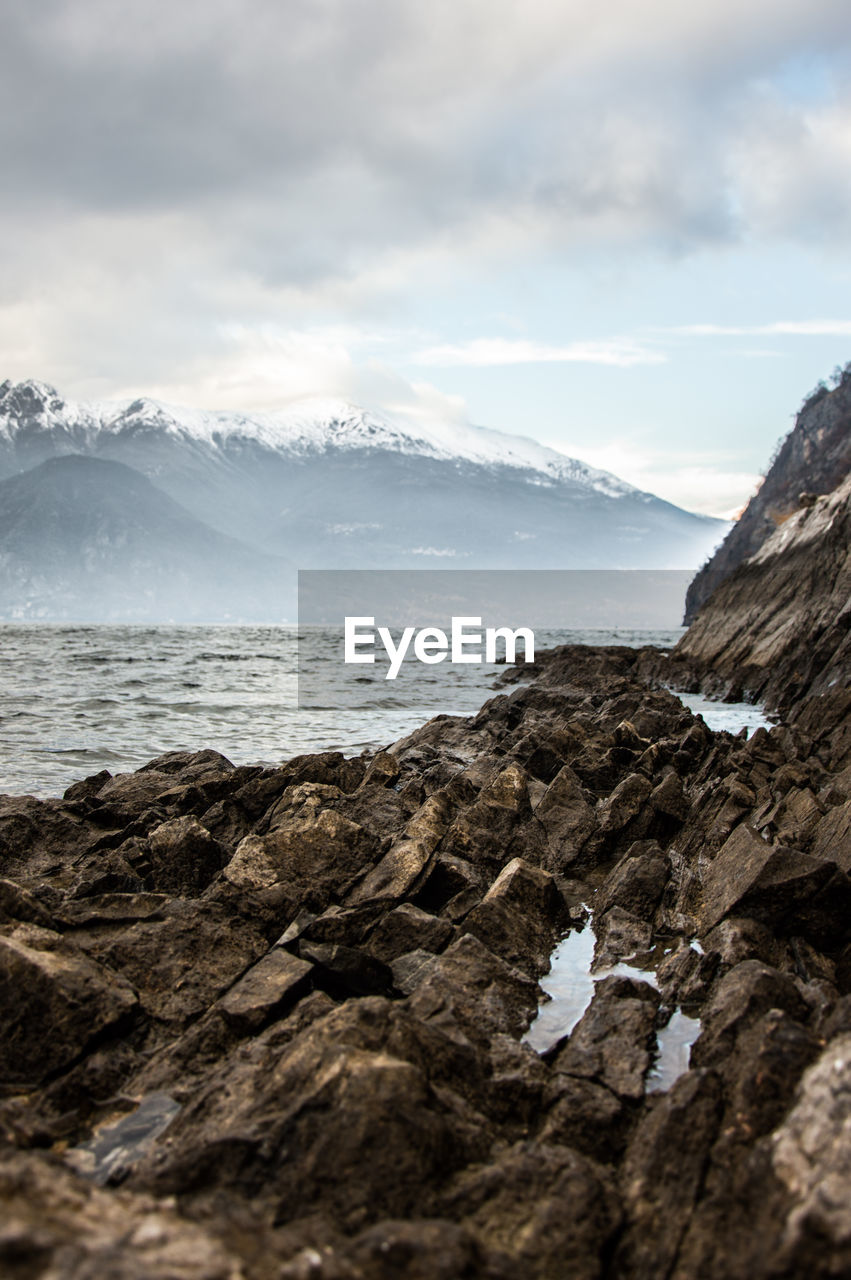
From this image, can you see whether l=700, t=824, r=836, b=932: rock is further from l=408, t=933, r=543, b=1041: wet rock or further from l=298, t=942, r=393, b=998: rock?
l=298, t=942, r=393, b=998: rock

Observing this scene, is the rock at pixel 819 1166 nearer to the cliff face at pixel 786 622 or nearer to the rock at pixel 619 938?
the rock at pixel 619 938

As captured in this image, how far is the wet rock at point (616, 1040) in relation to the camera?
5176mm

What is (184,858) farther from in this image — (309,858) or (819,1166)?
(819,1166)

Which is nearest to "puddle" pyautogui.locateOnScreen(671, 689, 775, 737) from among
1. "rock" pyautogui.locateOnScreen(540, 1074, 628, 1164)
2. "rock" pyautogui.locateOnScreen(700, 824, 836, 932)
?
"rock" pyautogui.locateOnScreen(700, 824, 836, 932)

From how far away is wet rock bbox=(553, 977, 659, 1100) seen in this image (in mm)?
5176

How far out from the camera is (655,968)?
24.2 feet

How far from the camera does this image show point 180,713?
27547mm

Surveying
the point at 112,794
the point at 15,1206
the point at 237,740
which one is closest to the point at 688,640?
the point at 237,740

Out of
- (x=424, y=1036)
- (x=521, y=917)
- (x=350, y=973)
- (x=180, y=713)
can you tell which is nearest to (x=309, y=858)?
(x=521, y=917)

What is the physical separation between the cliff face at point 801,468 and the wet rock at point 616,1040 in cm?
6242

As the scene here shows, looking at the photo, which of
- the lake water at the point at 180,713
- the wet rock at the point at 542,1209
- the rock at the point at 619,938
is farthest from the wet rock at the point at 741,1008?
the lake water at the point at 180,713

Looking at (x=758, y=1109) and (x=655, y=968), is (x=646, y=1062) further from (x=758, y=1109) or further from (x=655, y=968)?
(x=655, y=968)

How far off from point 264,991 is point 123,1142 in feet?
4.44

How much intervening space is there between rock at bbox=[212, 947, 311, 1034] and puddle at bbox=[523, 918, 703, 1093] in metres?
1.59
